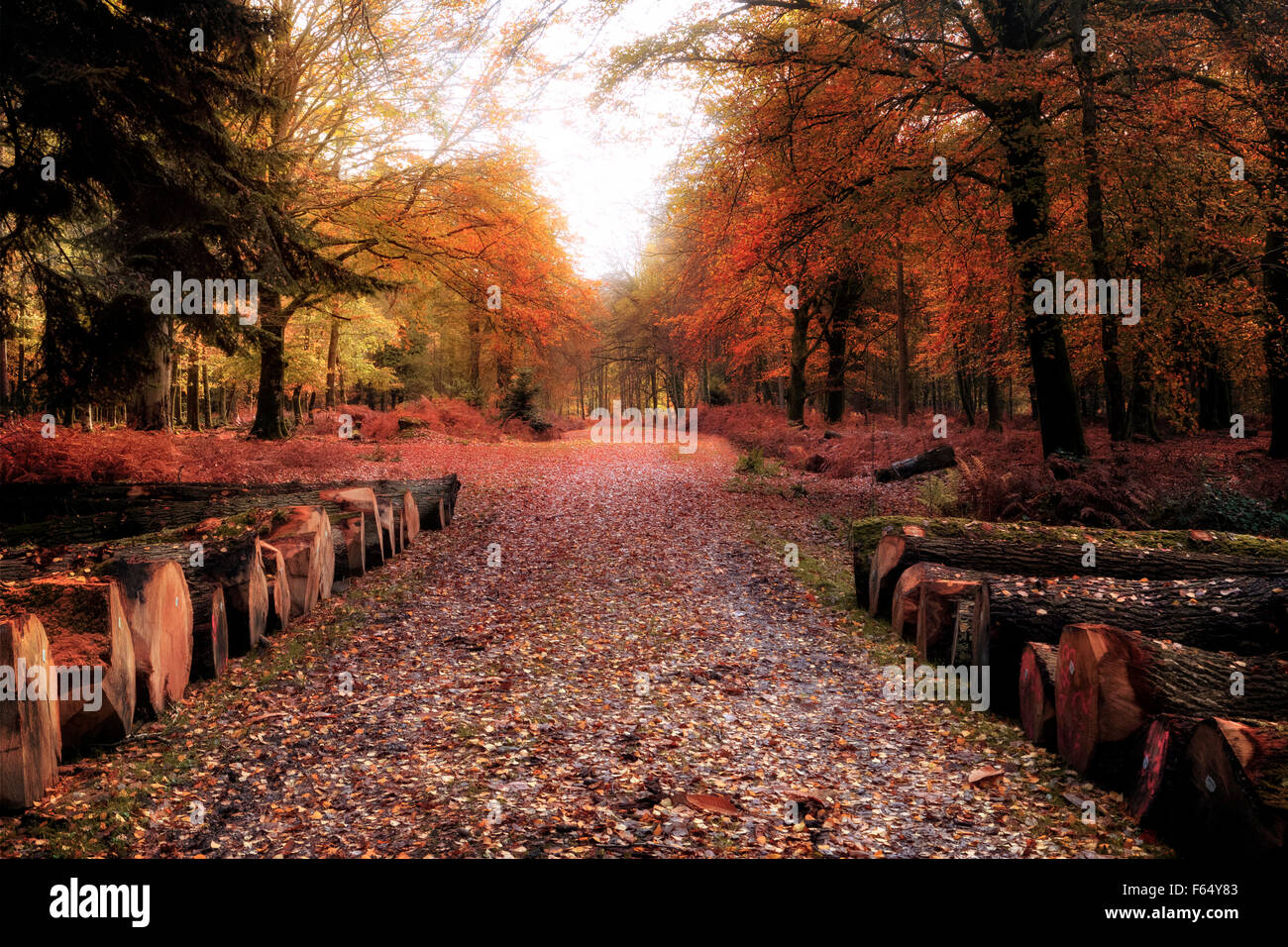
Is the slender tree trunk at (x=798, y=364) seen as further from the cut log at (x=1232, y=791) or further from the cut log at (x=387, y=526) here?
the cut log at (x=1232, y=791)

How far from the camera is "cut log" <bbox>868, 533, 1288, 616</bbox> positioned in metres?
6.13

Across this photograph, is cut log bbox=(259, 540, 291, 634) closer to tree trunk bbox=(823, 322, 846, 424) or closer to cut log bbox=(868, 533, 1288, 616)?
cut log bbox=(868, 533, 1288, 616)

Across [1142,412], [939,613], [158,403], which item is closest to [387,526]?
[939,613]

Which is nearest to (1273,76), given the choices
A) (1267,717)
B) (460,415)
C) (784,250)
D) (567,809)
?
(784,250)

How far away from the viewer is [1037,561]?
6602 mm

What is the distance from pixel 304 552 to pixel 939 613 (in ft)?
19.3

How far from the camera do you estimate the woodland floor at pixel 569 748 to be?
3.35 metres

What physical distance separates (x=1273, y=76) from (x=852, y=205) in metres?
6.73

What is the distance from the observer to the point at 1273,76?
11.0m

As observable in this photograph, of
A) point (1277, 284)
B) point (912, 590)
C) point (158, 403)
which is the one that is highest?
point (1277, 284)

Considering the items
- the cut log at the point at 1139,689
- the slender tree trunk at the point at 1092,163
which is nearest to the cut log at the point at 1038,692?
the cut log at the point at 1139,689

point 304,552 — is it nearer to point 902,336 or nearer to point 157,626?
point 157,626

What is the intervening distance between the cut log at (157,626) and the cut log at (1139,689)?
5.60 metres

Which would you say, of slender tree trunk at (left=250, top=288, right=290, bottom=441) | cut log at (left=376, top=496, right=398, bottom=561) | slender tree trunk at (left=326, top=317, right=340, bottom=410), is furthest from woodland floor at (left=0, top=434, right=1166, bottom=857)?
slender tree trunk at (left=326, top=317, right=340, bottom=410)
